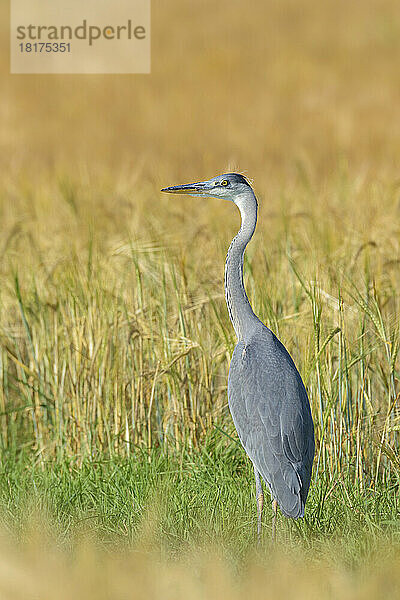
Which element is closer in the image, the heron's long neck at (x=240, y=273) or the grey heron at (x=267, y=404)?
the grey heron at (x=267, y=404)

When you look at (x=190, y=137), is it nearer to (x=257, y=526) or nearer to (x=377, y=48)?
(x=377, y=48)

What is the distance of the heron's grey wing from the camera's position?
11.2ft

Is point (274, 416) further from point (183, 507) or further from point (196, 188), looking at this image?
point (196, 188)

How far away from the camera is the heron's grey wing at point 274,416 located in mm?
3420

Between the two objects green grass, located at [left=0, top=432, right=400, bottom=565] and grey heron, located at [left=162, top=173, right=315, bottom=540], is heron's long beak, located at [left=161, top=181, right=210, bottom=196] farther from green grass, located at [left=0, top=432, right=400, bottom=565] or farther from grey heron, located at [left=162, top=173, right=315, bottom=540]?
green grass, located at [left=0, top=432, right=400, bottom=565]

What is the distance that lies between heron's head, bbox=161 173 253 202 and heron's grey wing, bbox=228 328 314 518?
591 mm

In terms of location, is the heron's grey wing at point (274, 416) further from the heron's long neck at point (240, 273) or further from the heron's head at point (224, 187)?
the heron's head at point (224, 187)

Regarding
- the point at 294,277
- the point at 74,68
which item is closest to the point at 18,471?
the point at 294,277

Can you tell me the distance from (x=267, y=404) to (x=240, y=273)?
0.57m

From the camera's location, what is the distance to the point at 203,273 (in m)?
5.12

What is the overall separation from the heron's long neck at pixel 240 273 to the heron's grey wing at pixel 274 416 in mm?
125

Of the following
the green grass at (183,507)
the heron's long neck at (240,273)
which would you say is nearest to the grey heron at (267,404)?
the heron's long neck at (240,273)

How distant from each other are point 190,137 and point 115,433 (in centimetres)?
1419

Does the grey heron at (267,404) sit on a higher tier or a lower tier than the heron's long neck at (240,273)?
lower
